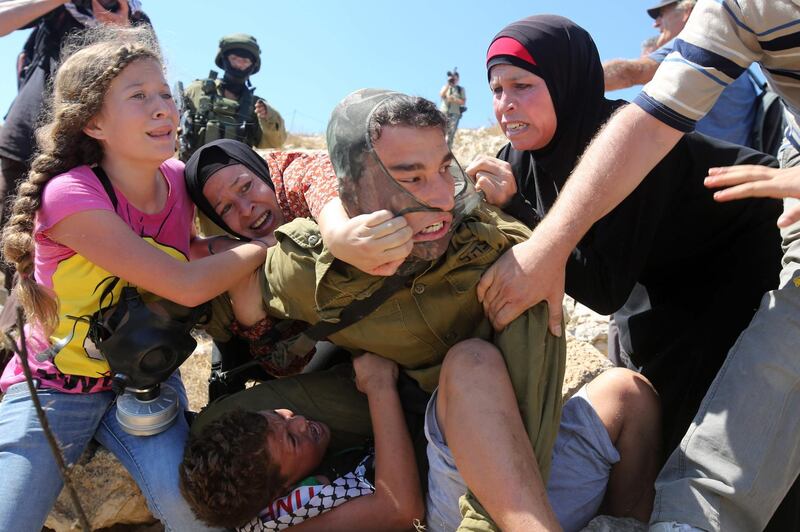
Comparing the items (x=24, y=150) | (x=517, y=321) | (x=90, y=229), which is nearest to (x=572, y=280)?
(x=517, y=321)

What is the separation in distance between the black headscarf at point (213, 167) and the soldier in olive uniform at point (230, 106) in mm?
5285

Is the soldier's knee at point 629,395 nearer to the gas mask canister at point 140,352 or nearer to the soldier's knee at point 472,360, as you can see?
the soldier's knee at point 472,360

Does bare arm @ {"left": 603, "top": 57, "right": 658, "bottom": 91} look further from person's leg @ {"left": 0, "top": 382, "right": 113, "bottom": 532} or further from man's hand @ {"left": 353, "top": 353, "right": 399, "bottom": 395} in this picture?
person's leg @ {"left": 0, "top": 382, "right": 113, "bottom": 532}

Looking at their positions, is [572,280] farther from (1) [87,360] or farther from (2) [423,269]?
(1) [87,360]

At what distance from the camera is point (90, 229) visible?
230 cm

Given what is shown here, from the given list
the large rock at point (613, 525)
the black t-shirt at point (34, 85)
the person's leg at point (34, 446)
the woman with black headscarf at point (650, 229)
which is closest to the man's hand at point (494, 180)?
→ the woman with black headscarf at point (650, 229)

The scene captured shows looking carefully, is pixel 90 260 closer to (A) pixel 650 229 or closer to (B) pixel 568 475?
(B) pixel 568 475

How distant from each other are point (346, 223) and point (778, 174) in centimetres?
127

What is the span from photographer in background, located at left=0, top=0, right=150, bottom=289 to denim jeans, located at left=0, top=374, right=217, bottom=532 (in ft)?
2.92

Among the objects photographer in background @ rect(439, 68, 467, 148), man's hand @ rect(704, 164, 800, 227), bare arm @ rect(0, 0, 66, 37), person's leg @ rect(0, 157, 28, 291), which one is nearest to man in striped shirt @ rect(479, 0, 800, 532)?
man's hand @ rect(704, 164, 800, 227)

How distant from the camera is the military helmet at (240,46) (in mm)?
8312

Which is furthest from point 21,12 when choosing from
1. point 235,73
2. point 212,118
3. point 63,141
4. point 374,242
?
point 235,73

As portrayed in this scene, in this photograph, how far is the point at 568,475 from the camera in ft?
7.47

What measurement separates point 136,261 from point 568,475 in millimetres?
1633
